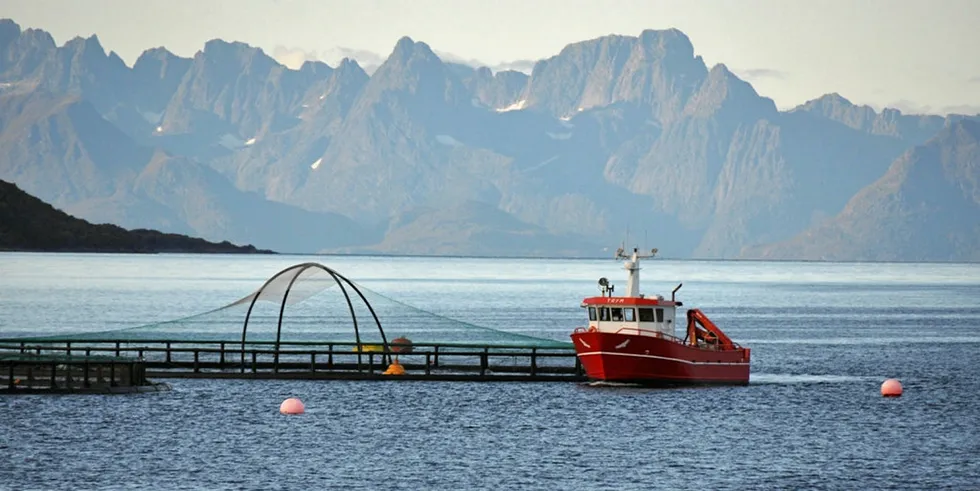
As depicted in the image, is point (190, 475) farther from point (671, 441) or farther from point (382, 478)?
point (671, 441)

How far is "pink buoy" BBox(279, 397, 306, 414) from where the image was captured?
7056cm

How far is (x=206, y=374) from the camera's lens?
82.1m

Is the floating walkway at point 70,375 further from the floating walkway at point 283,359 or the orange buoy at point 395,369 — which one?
the orange buoy at point 395,369

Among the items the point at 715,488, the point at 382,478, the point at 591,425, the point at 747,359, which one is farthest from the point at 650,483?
the point at 747,359

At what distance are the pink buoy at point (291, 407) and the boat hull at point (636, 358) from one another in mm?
14313

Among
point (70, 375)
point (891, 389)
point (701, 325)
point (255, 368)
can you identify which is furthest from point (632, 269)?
point (70, 375)

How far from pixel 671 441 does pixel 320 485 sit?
17.4m

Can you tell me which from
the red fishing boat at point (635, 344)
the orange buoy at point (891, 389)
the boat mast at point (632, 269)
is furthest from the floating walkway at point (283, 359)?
the orange buoy at point (891, 389)

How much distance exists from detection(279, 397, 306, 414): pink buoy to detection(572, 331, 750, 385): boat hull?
14.3 metres

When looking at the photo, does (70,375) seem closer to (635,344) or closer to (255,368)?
(255,368)

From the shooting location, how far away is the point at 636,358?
7662 cm

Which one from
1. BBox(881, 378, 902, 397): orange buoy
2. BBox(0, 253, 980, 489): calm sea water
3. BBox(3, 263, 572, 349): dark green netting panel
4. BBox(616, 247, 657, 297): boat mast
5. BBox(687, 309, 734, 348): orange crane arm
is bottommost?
BBox(0, 253, 980, 489): calm sea water

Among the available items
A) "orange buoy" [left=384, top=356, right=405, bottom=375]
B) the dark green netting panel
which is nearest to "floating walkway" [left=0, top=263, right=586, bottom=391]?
"orange buoy" [left=384, top=356, right=405, bottom=375]

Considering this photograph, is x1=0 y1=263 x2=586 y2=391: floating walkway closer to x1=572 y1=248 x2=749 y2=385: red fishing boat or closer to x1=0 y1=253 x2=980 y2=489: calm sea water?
x1=0 y1=253 x2=980 y2=489: calm sea water
